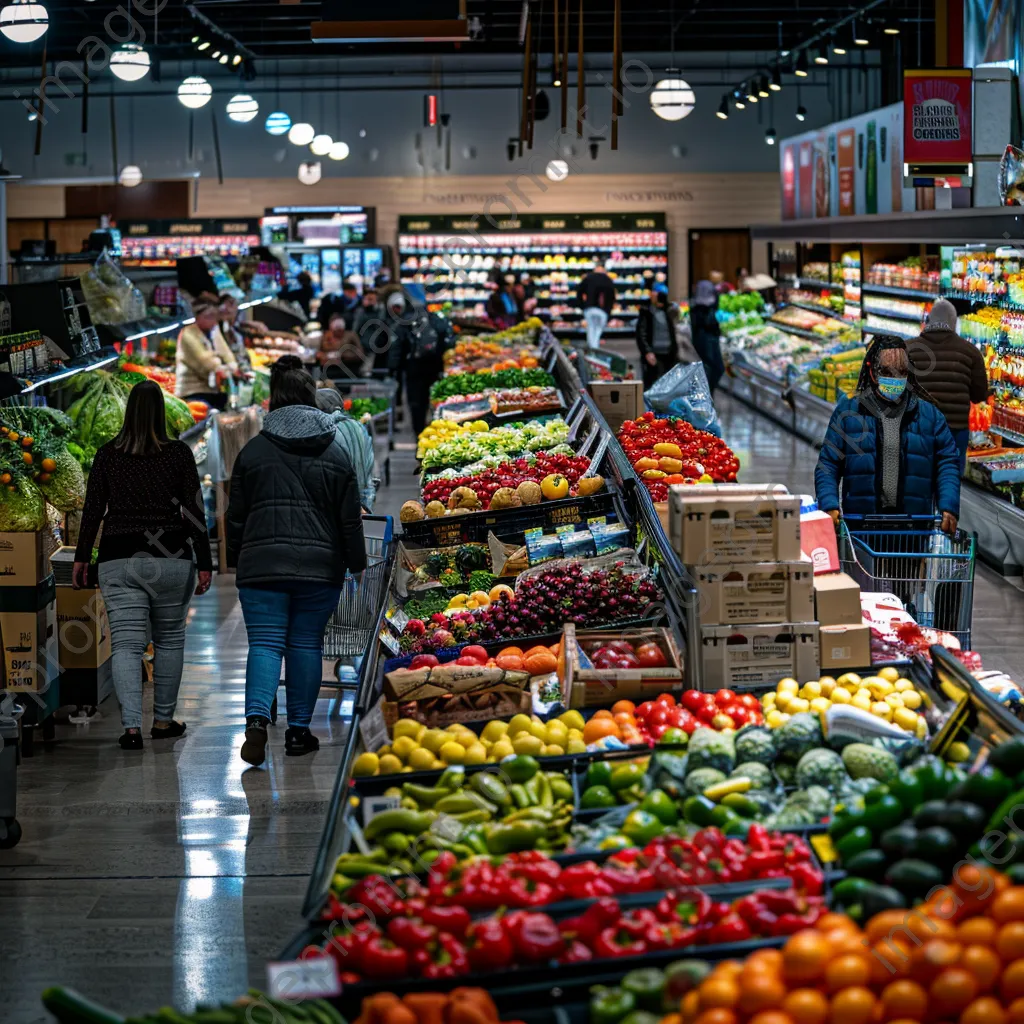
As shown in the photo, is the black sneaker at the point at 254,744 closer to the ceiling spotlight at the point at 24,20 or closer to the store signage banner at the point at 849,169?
the ceiling spotlight at the point at 24,20

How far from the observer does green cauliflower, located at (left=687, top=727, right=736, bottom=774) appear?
3510 millimetres

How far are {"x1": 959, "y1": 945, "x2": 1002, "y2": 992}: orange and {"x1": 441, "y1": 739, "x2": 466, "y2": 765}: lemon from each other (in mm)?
1659

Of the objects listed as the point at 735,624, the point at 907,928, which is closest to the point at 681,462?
the point at 735,624

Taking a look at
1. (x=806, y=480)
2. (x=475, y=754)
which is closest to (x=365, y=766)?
(x=475, y=754)

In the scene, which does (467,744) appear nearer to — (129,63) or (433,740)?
(433,740)

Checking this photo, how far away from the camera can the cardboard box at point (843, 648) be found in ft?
A: 14.2

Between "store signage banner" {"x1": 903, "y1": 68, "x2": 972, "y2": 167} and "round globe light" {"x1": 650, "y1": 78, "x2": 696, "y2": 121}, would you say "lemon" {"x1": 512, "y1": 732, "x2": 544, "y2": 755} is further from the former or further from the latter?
"store signage banner" {"x1": 903, "y1": 68, "x2": 972, "y2": 167}

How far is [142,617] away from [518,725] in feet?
8.20

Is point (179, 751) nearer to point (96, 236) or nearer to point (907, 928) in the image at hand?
point (907, 928)

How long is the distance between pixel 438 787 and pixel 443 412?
704 centimetres

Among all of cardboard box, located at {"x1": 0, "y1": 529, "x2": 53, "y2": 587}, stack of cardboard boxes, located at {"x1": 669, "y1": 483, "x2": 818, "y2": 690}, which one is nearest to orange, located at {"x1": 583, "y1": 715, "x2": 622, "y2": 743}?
stack of cardboard boxes, located at {"x1": 669, "y1": 483, "x2": 818, "y2": 690}

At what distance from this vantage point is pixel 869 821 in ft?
9.66

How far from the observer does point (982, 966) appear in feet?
7.84

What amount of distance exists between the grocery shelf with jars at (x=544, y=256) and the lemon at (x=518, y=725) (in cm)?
2325
